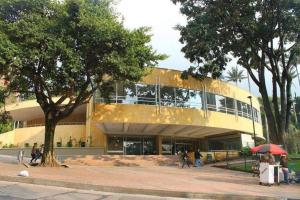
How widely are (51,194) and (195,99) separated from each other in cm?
2434

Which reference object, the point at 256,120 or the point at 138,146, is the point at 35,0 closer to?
the point at 138,146

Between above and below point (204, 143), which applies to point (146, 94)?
above

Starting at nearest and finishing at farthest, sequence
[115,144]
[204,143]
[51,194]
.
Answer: [51,194] → [115,144] → [204,143]

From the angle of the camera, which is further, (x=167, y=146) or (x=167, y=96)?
(x=167, y=146)

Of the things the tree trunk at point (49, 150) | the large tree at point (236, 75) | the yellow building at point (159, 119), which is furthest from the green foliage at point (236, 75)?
the tree trunk at point (49, 150)

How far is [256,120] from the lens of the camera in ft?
156

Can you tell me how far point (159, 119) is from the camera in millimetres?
32750

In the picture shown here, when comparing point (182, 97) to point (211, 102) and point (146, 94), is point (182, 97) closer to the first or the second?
point (211, 102)

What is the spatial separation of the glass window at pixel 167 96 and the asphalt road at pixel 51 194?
20.2 meters

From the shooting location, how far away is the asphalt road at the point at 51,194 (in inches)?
468

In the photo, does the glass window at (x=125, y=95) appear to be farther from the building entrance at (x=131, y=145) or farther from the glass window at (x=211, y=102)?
the glass window at (x=211, y=102)

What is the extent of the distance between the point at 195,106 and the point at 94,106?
9107 mm

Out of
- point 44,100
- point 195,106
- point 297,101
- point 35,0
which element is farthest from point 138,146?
point 297,101

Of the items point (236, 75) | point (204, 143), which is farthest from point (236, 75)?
point (204, 143)
